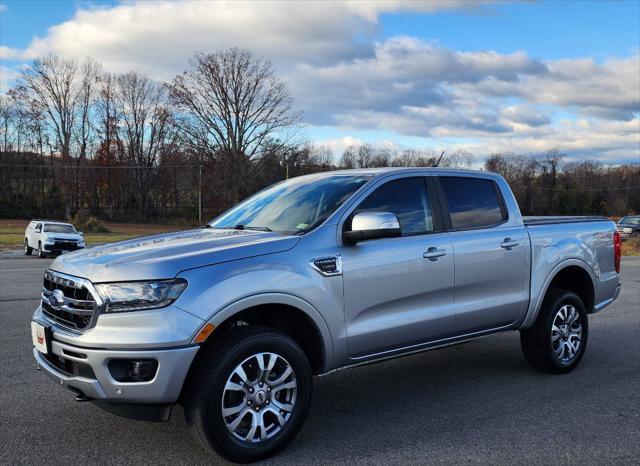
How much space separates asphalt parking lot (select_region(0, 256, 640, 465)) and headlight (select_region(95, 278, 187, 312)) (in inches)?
41.8

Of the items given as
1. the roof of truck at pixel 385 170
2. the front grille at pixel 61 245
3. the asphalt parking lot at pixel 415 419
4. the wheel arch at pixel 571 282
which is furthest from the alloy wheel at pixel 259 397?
the front grille at pixel 61 245

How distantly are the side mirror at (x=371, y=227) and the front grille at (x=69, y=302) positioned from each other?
5.56 ft

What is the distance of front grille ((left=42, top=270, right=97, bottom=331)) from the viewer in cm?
337

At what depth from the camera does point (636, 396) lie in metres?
4.94

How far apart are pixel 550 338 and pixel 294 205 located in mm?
2812

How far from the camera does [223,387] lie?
133 inches

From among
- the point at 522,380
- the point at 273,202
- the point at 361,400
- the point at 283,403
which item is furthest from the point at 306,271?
the point at 522,380

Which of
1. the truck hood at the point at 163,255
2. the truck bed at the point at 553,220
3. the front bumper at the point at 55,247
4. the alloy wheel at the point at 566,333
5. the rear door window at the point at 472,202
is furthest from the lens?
the front bumper at the point at 55,247

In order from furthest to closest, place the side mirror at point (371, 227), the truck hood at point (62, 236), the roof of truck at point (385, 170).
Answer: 1. the truck hood at point (62, 236)
2. the roof of truck at point (385, 170)
3. the side mirror at point (371, 227)

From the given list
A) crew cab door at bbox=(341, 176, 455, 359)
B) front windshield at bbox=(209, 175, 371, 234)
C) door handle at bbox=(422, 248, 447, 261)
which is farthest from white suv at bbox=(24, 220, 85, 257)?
door handle at bbox=(422, 248, 447, 261)

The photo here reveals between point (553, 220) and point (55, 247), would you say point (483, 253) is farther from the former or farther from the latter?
point (55, 247)

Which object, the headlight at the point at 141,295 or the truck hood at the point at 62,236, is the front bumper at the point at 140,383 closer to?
the headlight at the point at 141,295

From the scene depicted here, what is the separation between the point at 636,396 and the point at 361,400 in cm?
237

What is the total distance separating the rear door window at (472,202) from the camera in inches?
193
